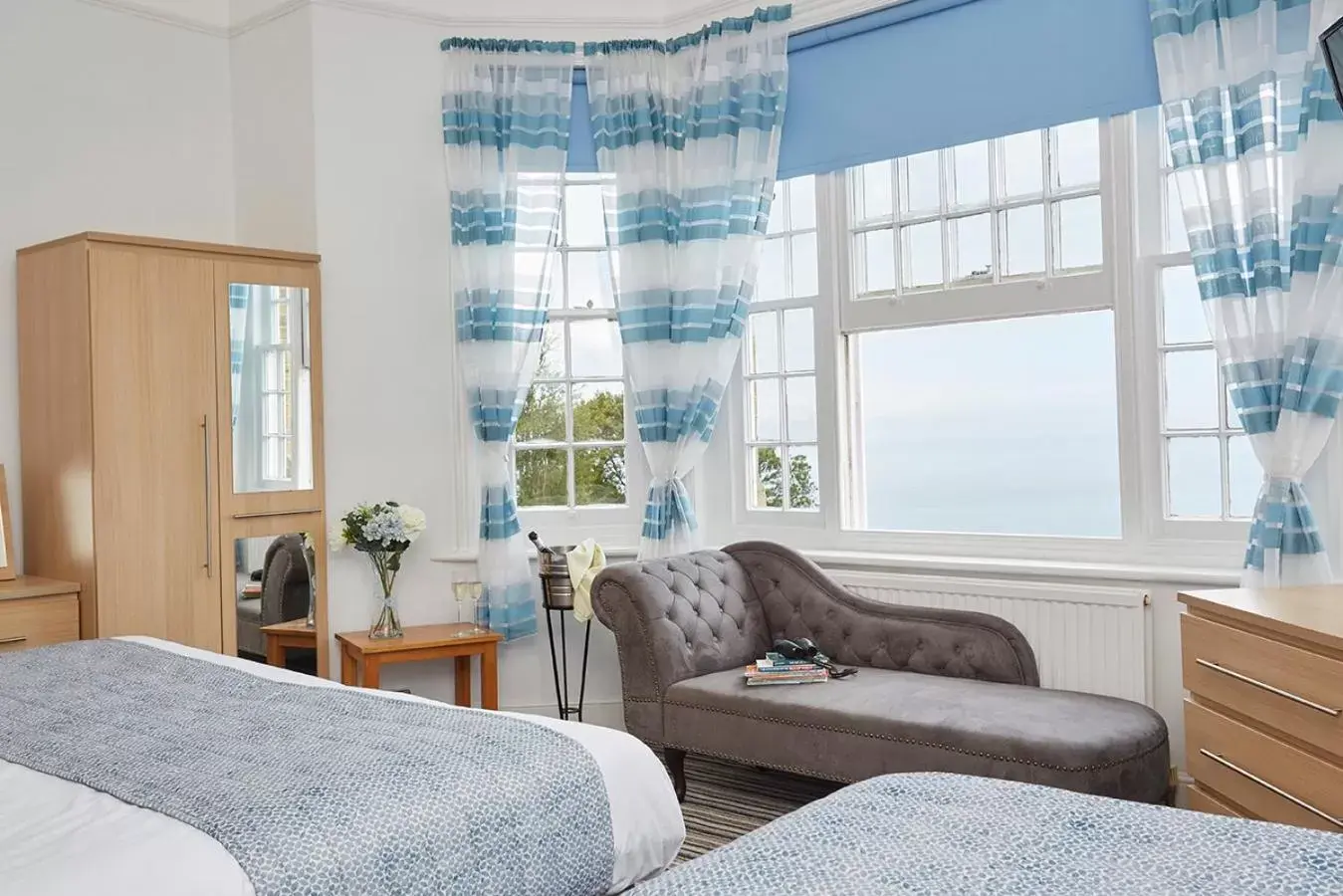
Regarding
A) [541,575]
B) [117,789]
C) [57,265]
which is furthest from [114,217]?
[117,789]

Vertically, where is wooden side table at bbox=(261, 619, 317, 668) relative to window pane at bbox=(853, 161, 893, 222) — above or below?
below

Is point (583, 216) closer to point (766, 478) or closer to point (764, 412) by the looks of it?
point (764, 412)

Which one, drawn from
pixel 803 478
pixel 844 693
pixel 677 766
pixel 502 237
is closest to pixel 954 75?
pixel 803 478

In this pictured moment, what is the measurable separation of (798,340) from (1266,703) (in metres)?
2.54

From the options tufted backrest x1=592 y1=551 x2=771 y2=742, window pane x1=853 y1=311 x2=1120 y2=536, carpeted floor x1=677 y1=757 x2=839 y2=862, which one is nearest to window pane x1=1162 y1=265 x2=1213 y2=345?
window pane x1=853 y1=311 x2=1120 y2=536

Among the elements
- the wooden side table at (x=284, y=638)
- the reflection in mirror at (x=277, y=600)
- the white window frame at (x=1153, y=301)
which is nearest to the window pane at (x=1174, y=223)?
the white window frame at (x=1153, y=301)

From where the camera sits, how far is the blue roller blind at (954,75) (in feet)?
12.7

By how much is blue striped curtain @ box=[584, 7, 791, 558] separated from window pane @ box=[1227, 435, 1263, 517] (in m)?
1.87

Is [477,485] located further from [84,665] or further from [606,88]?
[84,665]

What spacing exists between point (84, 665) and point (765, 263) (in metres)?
3.05

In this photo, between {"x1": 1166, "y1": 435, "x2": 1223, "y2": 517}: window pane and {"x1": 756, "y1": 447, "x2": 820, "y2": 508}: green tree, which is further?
{"x1": 756, "y1": 447, "x2": 820, "y2": 508}: green tree

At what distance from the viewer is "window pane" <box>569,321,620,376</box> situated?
16.8 ft

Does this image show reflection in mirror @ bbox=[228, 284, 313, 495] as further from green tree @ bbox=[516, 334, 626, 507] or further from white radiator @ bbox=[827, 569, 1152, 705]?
white radiator @ bbox=[827, 569, 1152, 705]

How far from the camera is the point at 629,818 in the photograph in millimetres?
2311
